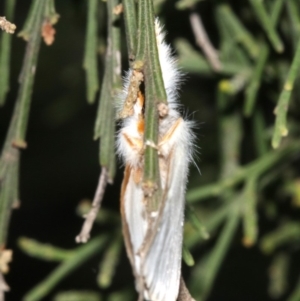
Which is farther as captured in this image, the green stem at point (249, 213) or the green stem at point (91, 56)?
the green stem at point (249, 213)

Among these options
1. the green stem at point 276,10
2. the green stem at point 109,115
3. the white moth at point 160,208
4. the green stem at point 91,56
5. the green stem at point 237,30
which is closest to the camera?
the white moth at point 160,208

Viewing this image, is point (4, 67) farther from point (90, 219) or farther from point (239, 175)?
point (239, 175)

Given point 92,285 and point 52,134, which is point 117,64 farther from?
point 92,285

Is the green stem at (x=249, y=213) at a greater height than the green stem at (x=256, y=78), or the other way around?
the green stem at (x=256, y=78)

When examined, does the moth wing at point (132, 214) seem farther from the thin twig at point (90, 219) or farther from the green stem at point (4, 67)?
the green stem at point (4, 67)

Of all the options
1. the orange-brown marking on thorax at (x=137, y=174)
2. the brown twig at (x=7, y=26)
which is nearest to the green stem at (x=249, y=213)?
the orange-brown marking on thorax at (x=137, y=174)

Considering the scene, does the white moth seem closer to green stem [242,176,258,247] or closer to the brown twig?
the brown twig

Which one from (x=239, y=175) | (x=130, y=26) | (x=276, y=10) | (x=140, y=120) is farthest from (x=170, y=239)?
(x=239, y=175)

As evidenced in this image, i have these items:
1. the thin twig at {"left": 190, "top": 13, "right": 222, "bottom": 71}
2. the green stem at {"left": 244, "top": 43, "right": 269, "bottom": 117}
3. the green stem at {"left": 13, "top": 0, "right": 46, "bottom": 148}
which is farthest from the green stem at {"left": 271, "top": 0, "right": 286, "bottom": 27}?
the green stem at {"left": 13, "top": 0, "right": 46, "bottom": 148}
